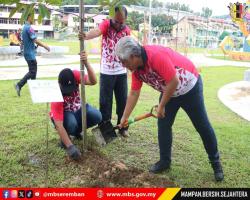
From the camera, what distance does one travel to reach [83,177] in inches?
147

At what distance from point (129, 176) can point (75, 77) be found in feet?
4.23

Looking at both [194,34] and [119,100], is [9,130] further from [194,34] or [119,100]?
[194,34]

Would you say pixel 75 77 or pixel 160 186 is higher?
pixel 75 77

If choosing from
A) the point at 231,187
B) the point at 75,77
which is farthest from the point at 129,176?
the point at 75,77

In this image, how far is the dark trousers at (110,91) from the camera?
187 inches

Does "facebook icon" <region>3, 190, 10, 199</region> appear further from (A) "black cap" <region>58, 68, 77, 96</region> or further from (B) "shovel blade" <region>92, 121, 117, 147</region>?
(B) "shovel blade" <region>92, 121, 117, 147</region>

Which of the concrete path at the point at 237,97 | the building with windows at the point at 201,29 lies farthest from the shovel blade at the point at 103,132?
the building with windows at the point at 201,29

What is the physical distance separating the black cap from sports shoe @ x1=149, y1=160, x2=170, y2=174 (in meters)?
1.25

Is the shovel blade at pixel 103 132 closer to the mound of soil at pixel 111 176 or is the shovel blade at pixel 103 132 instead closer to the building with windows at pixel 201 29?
the mound of soil at pixel 111 176

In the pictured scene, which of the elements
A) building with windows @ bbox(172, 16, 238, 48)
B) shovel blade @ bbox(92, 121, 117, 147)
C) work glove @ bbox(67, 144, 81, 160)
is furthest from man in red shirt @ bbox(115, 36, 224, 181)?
building with windows @ bbox(172, 16, 238, 48)

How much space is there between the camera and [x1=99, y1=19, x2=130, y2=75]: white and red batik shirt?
4539 mm

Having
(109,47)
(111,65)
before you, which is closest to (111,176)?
(111,65)

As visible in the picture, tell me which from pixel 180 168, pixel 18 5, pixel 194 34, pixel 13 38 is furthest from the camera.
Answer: pixel 194 34

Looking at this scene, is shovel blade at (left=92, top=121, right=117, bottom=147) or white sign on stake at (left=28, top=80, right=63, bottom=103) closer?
white sign on stake at (left=28, top=80, right=63, bottom=103)
